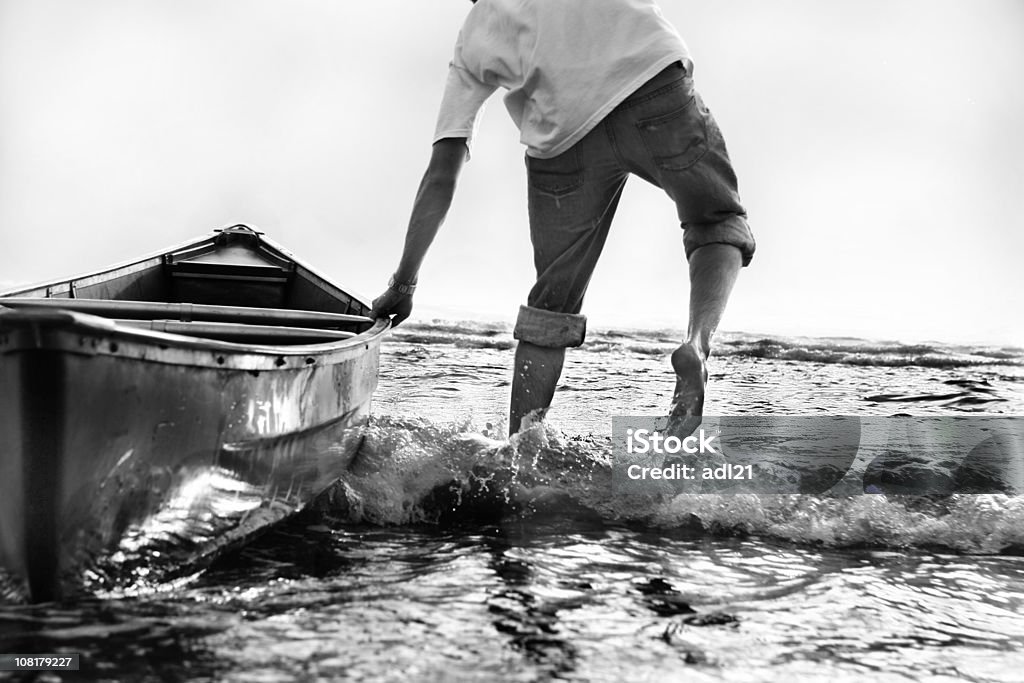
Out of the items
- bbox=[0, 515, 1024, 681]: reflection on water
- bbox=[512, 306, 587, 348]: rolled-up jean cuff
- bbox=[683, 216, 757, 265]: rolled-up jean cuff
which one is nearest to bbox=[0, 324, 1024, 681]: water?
bbox=[0, 515, 1024, 681]: reflection on water

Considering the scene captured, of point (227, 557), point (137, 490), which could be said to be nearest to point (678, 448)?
point (227, 557)

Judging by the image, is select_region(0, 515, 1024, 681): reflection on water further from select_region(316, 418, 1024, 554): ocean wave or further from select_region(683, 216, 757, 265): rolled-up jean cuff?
select_region(683, 216, 757, 265): rolled-up jean cuff

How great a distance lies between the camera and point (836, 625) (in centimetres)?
210

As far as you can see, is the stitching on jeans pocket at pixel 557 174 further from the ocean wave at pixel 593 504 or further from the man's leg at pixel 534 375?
the ocean wave at pixel 593 504

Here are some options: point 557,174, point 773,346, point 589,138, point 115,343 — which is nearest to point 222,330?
point 115,343

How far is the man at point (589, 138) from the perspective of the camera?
299 centimetres

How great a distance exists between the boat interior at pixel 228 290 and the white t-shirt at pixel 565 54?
104cm

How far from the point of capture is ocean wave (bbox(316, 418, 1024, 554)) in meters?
2.95

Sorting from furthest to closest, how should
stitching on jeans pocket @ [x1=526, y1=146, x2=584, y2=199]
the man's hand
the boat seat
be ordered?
1. the boat seat
2. the man's hand
3. stitching on jeans pocket @ [x1=526, y1=146, x2=584, y2=199]

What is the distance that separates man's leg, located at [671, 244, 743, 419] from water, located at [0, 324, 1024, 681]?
475 mm

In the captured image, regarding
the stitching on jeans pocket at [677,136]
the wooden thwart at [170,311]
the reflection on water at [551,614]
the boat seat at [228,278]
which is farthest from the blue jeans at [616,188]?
the boat seat at [228,278]

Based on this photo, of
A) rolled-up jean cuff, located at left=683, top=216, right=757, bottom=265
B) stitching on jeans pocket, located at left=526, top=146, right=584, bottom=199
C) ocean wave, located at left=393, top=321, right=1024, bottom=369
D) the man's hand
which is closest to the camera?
rolled-up jean cuff, located at left=683, top=216, right=757, bottom=265

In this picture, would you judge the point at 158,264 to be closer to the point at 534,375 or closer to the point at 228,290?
the point at 228,290

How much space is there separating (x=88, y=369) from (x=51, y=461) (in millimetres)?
205
